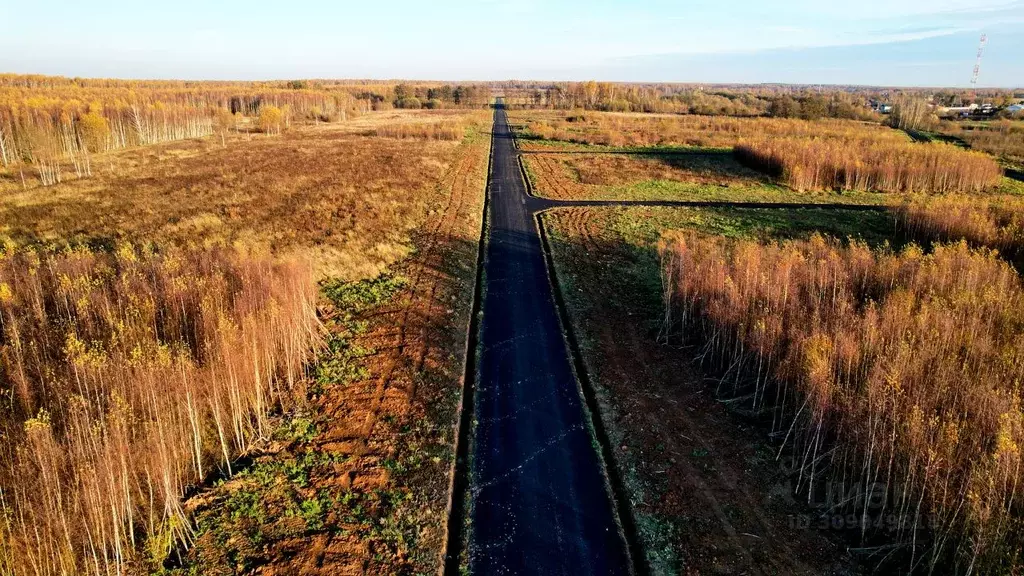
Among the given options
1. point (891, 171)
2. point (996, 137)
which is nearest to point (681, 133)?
point (891, 171)

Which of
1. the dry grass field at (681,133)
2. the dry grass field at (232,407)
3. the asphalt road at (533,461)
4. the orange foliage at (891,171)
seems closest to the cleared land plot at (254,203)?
the dry grass field at (232,407)

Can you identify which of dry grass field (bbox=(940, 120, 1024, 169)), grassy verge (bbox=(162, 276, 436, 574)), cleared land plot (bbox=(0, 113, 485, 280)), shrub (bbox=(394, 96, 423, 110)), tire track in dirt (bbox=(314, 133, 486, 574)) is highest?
shrub (bbox=(394, 96, 423, 110))

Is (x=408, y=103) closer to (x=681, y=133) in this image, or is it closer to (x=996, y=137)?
(x=681, y=133)

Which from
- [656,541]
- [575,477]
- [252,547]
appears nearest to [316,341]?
[252,547]

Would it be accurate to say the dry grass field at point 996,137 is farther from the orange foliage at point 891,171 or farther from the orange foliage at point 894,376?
the orange foliage at point 894,376

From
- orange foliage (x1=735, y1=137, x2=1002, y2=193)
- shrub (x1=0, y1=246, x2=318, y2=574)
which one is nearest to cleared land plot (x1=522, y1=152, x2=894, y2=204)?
orange foliage (x1=735, y1=137, x2=1002, y2=193)

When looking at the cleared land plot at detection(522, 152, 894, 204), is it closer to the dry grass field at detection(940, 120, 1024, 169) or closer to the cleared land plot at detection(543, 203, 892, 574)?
the cleared land plot at detection(543, 203, 892, 574)
